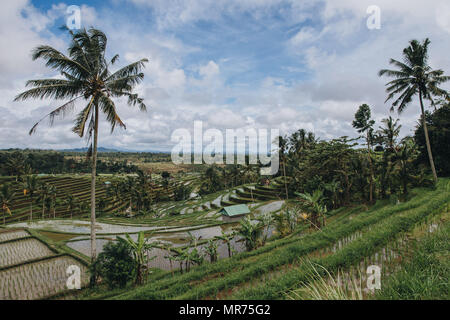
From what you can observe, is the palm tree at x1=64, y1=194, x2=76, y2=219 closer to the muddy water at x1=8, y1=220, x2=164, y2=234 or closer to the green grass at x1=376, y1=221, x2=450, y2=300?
the muddy water at x1=8, y1=220, x2=164, y2=234

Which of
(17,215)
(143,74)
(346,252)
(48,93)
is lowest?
(17,215)

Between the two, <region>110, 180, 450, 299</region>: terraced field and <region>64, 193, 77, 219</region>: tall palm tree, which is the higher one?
<region>110, 180, 450, 299</region>: terraced field

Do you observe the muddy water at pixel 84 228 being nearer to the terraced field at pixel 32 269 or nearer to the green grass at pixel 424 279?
the terraced field at pixel 32 269

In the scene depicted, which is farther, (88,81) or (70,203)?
(70,203)

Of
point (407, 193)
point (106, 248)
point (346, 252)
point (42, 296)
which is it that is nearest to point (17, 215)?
point (42, 296)

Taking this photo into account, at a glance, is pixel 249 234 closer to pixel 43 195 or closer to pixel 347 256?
Result: pixel 347 256

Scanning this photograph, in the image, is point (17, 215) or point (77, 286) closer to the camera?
point (77, 286)

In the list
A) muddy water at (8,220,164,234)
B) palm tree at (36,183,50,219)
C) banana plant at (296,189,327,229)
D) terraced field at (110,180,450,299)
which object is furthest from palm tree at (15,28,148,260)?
palm tree at (36,183,50,219)

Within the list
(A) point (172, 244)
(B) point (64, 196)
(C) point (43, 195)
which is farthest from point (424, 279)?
(B) point (64, 196)

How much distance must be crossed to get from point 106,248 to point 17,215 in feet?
136

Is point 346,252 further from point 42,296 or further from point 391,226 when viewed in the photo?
point 42,296

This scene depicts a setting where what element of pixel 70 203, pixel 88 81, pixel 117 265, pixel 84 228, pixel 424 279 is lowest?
pixel 70 203
